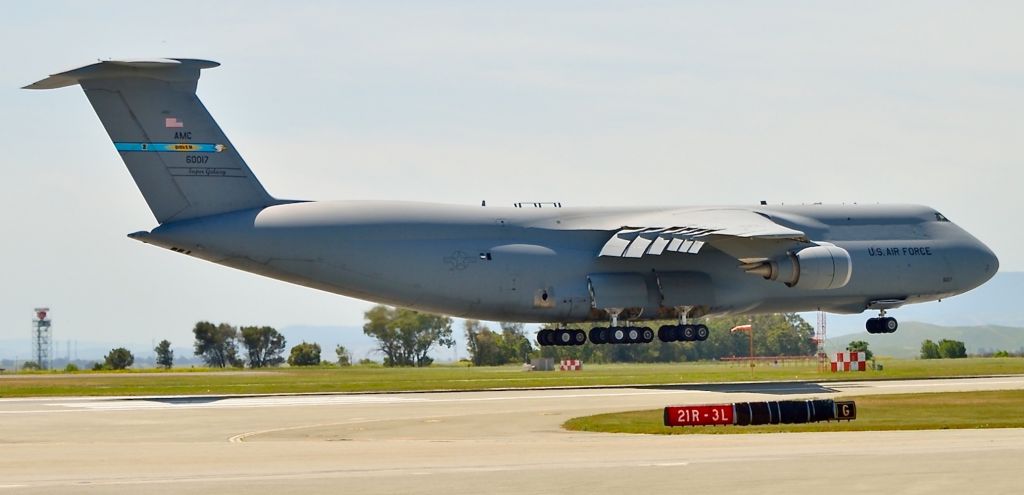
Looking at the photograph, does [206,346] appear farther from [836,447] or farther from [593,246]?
[836,447]

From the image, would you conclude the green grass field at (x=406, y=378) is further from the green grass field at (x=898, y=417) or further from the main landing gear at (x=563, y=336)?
the green grass field at (x=898, y=417)

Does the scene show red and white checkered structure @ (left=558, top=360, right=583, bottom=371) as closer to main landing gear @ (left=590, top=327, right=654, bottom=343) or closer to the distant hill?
main landing gear @ (left=590, top=327, right=654, bottom=343)

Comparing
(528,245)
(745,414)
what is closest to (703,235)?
(528,245)

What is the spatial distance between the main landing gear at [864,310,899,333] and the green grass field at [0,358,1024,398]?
1323mm

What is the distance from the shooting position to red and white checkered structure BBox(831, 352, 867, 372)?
43.6 m

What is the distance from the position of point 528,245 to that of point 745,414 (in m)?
14.1

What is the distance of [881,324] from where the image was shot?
4112 centimetres

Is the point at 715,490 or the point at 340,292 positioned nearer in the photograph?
the point at 715,490

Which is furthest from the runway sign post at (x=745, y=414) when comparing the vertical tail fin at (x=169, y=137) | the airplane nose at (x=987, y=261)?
the airplane nose at (x=987, y=261)

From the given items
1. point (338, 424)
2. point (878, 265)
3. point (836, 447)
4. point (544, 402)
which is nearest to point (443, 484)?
point (836, 447)

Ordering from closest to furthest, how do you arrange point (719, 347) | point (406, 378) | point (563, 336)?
1. point (563, 336)
2. point (406, 378)
3. point (719, 347)

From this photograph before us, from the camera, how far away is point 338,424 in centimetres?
2623

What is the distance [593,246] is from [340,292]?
7.14 metres

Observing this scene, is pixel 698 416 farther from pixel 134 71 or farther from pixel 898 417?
pixel 134 71
